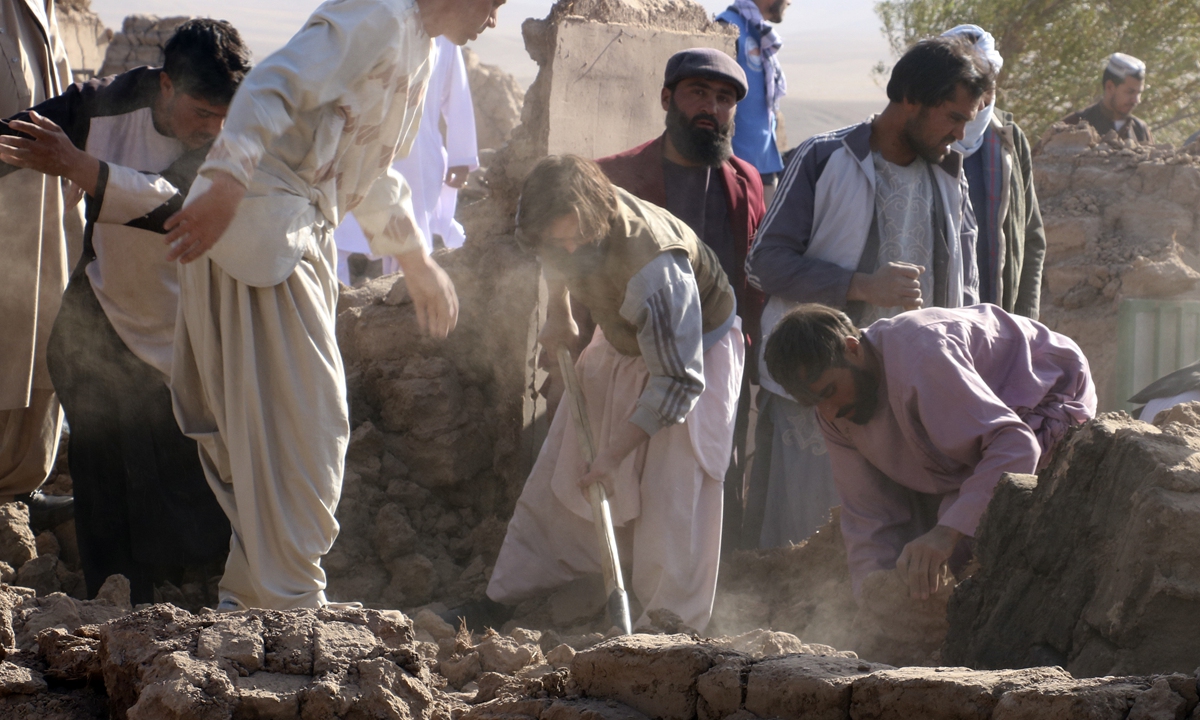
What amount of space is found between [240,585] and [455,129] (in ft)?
12.6

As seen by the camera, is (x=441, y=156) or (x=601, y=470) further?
(x=441, y=156)

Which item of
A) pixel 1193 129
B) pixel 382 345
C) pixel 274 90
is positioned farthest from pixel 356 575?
pixel 1193 129

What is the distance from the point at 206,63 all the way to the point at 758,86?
342 centimetres

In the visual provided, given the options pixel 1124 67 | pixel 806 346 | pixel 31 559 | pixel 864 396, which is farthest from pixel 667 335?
pixel 1124 67

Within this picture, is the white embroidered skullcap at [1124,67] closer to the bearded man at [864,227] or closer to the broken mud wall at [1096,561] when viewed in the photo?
the bearded man at [864,227]

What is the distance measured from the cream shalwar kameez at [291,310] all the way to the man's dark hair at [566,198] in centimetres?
65

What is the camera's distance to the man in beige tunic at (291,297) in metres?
2.80

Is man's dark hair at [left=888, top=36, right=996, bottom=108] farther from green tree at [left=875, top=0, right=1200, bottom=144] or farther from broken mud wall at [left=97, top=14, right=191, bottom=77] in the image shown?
broken mud wall at [left=97, top=14, right=191, bottom=77]

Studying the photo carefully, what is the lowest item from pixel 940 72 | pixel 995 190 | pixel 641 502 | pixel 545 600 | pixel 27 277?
pixel 545 600

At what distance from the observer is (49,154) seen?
3111 millimetres

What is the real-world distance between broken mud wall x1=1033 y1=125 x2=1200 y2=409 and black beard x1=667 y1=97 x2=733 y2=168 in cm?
454

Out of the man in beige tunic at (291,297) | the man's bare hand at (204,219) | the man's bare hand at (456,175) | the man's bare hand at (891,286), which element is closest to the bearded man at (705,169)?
the man's bare hand at (891,286)

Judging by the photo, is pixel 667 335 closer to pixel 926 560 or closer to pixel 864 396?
pixel 864 396

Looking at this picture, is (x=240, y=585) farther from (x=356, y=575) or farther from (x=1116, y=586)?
(x=1116, y=586)
